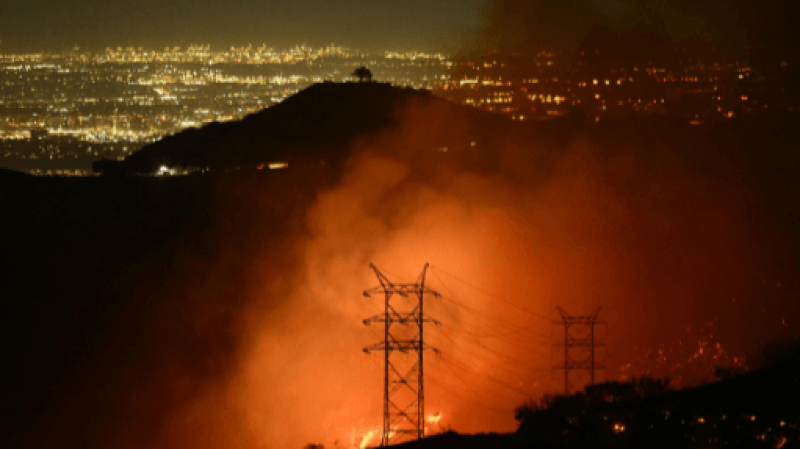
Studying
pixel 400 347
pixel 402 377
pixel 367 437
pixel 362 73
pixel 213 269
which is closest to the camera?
pixel 400 347

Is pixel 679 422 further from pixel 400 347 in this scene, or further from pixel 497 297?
pixel 497 297

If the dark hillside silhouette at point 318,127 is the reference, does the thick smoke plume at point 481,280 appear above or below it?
below

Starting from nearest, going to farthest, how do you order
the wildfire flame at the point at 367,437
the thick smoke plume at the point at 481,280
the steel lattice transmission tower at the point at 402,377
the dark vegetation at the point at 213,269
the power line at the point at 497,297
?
the dark vegetation at the point at 213,269 < the steel lattice transmission tower at the point at 402,377 < the wildfire flame at the point at 367,437 < the thick smoke plume at the point at 481,280 < the power line at the point at 497,297

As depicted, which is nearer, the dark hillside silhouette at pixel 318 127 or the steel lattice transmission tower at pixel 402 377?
the steel lattice transmission tower at pixel 402 377

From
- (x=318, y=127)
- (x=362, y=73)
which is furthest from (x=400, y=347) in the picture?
(x=362, y=73)

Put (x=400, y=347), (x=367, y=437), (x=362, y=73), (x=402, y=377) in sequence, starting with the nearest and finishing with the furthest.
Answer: (x=400, y=347) < (x=367, y=437) < (x=402, y=377) < (x=362, y=73)

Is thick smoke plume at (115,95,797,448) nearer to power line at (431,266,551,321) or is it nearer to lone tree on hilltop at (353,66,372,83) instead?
power line at (431,266,551,321)

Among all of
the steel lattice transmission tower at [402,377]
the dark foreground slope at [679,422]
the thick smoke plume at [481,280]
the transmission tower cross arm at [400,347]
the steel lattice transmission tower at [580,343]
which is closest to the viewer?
the dark foreground slope at [679,422]

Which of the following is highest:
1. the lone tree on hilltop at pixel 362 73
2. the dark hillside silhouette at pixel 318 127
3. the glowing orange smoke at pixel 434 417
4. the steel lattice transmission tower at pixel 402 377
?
the lone tree on hilltop at pixel 362 73

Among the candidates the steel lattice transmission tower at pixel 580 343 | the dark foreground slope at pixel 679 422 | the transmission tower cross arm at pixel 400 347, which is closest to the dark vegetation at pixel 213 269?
the dark foreground slope at pixel 679 422

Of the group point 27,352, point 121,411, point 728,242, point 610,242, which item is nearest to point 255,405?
point 121,411

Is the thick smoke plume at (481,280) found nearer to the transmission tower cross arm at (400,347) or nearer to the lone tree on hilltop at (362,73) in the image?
the transmission tower cross arm at (400,347)

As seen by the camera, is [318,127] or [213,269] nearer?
[213,269]
